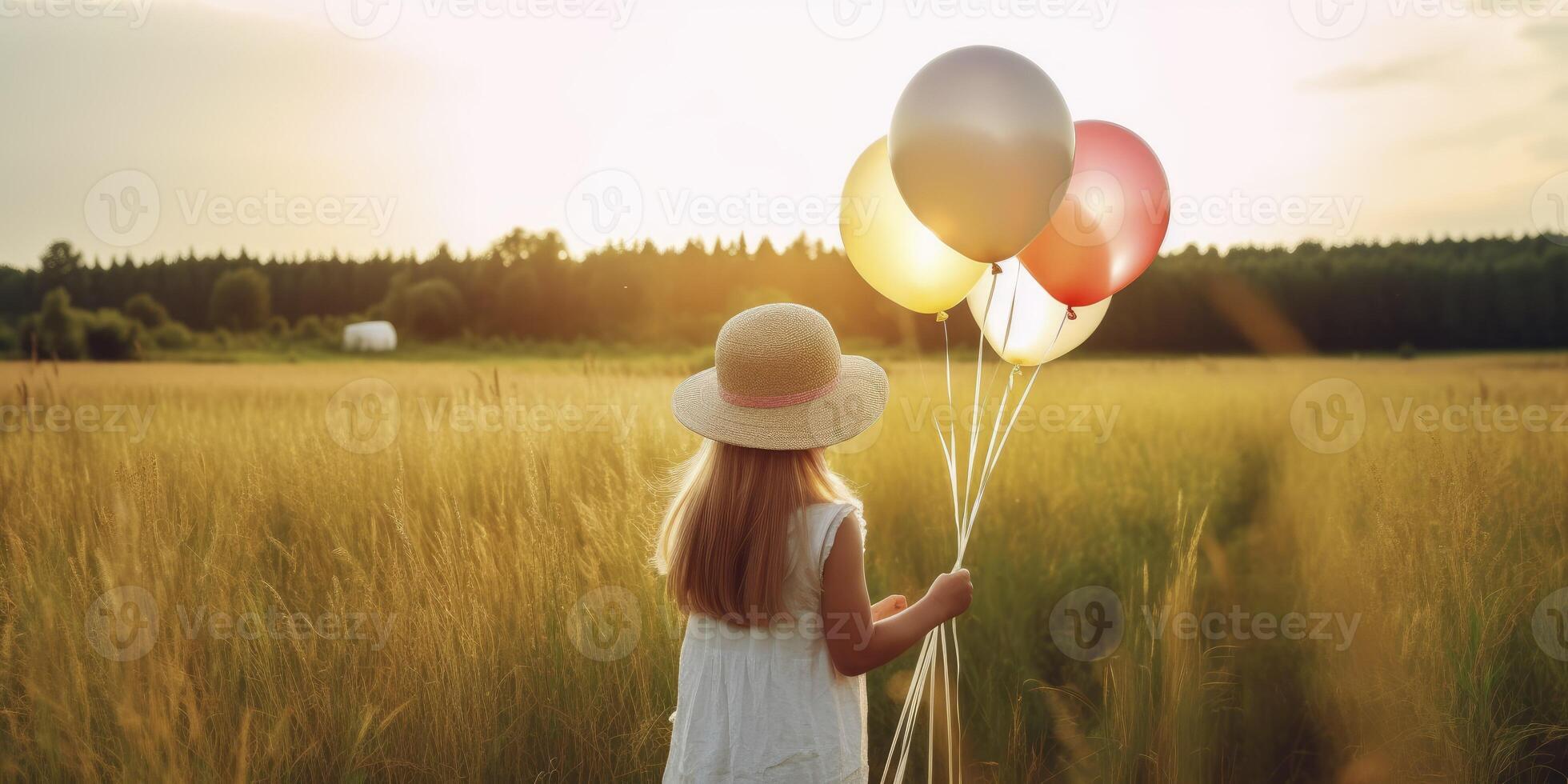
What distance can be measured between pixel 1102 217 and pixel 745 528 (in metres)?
1.54

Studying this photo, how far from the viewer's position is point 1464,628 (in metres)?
2.98

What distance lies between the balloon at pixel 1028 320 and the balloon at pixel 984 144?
0.67 metres

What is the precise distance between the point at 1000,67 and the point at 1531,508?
12.1 feet

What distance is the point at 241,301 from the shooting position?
24.2m

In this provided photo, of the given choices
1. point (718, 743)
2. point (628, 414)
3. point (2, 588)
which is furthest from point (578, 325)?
point (718, 743)

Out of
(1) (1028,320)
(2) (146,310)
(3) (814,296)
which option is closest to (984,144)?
(1) (1028,320)

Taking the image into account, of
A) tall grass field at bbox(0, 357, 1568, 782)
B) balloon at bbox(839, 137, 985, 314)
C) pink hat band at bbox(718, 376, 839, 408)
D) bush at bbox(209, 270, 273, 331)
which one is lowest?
tall grass field at bbox(0, 357, 1568, 782)

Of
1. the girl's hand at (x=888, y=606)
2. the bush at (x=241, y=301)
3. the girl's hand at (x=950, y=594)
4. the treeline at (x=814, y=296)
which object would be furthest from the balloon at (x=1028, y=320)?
the bush at (x=241, y=301)

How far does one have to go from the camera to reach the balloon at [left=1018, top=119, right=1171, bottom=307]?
2572 mm

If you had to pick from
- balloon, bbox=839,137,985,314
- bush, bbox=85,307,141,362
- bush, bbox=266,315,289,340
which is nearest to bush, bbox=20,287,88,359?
bush, bbox=85,307,141,362

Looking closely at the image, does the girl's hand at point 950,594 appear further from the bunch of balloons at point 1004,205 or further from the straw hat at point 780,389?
the bunch of balloons at point 1004,205

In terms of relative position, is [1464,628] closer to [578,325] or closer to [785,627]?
[785,627]

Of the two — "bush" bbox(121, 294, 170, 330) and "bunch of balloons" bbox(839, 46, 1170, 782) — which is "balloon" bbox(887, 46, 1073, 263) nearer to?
"bunch of balloons" bbox(839, 46, 1170, 782)

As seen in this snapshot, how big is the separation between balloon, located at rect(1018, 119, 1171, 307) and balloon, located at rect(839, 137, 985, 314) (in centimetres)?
23
